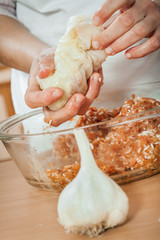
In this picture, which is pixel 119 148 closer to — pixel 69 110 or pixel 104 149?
pixel 104 149

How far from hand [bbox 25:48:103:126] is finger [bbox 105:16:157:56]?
Answer: 0.08 m

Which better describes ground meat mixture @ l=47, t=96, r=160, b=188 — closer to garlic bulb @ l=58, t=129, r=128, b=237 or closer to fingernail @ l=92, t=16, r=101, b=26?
garlic bulb @ l=58, t=129, r=128, b=237

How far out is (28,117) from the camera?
1.01m

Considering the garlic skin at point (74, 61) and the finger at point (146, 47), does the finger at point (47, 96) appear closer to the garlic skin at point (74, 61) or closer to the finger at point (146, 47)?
the garlic skin at point (74, 61)

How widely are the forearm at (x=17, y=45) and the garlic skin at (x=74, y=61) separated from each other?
0.98 feet

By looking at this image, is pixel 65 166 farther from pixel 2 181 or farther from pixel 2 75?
pixel 2 75

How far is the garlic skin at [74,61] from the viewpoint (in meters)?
0.73

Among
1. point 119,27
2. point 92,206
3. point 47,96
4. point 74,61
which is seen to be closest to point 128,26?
point 119,27

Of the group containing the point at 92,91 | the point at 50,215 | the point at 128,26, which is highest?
the point at 128,26

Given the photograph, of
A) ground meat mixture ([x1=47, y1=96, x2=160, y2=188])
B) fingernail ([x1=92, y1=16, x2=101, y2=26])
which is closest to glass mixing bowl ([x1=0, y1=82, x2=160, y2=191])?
ground meat mixture ([x1=47, y1=96, x2=160, y2=188])

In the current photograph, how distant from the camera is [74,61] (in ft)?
2.47

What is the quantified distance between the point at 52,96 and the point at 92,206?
0.26m

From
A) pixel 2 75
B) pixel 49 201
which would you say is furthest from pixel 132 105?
pixel 2 75

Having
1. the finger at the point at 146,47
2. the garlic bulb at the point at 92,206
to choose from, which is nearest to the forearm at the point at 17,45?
the finger at the point at 146,47
